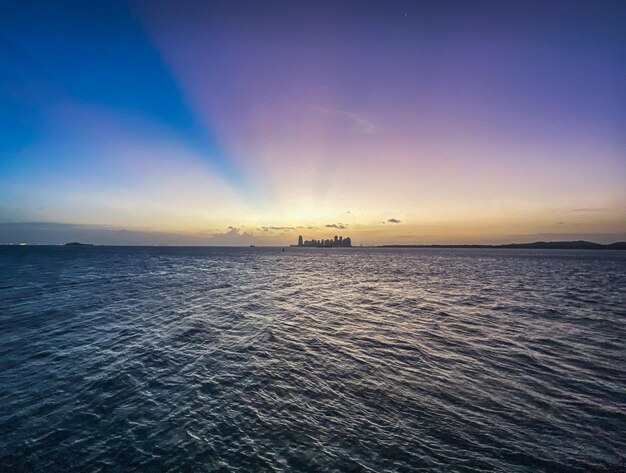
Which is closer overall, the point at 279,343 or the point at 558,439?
the point at 558,439

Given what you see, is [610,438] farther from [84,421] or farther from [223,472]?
[84,421]

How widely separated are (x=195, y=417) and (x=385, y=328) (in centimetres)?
1557

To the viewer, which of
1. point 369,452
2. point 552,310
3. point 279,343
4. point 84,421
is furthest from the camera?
point 552,310

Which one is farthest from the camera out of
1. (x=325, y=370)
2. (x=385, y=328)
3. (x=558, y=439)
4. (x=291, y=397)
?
(x=385, y=328)

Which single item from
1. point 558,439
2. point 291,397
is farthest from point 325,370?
point 558,439

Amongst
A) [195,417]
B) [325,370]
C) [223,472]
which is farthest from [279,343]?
[223,472]

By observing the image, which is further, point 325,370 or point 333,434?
point 325,370

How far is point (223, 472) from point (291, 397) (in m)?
4.35

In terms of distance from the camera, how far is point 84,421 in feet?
33.7

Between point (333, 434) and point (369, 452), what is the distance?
1.24 m

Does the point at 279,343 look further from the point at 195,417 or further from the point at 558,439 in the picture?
the point at 558,439

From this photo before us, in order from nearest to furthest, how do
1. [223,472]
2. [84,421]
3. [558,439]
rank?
[223,472] < [558,439] < [84,421]

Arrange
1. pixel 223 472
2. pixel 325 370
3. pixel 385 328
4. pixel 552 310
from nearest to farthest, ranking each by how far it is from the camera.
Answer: pixel 223 472 → pixel 325 370 → pixel 385 328 → pixel 552 310

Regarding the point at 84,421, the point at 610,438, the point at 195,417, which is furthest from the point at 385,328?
the point at 84,421
